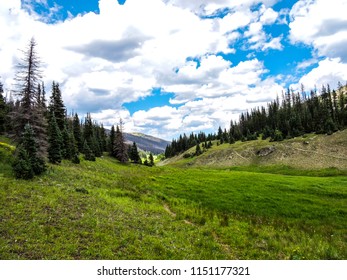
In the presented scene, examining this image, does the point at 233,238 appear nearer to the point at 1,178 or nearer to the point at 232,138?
the point at 1,178

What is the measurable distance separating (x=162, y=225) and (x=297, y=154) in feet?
261

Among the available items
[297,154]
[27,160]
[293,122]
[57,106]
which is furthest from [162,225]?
[293,122]

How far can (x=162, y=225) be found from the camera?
18.0 meters

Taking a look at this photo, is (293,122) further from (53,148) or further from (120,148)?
(53,148)

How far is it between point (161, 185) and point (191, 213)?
15.4m

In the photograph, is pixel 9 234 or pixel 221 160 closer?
pixel 9 234

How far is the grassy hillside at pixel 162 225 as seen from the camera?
12.5 meters

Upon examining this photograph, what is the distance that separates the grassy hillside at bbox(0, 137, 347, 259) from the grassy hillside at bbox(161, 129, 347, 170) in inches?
1933

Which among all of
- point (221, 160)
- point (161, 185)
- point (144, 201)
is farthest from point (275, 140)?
point (144, 201)

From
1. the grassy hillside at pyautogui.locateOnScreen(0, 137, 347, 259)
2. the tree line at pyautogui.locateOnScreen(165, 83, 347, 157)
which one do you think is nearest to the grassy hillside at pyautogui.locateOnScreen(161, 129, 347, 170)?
the tree line at pyautogui.locateOnScreen(165, 83, 347, 157)

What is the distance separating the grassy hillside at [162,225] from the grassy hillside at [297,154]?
161 feet

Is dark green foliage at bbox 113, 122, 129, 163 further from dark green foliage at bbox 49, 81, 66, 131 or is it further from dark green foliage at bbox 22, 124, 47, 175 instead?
dark green foliage at bbox 22, 124, 47, 175

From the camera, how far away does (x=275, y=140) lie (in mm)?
107125

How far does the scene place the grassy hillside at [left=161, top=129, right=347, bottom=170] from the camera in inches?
2908
